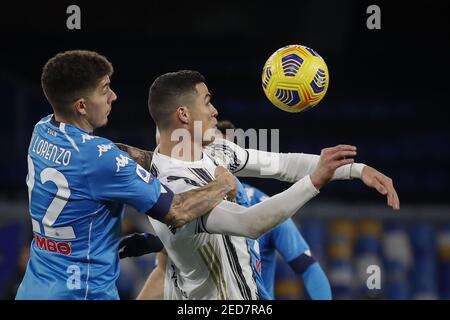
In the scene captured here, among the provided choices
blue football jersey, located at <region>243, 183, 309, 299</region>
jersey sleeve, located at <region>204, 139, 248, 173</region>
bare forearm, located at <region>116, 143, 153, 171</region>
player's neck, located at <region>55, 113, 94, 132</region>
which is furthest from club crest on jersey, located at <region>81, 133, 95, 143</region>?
blue football jersey, located at <region>243, 183, 309, 299</region>

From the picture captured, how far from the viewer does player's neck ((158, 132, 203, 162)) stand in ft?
15.7

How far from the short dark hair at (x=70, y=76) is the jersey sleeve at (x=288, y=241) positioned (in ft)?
6.75

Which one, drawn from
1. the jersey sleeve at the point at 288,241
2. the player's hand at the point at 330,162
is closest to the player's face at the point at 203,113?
the player's hand at the point at 330,162

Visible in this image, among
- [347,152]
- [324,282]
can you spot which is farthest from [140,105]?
[347,152]

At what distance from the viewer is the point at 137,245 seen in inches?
193

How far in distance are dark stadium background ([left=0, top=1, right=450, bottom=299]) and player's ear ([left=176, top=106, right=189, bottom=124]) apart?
4.30 metres

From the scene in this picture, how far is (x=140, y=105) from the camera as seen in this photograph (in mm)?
12938

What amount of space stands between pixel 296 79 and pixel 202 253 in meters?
1.16

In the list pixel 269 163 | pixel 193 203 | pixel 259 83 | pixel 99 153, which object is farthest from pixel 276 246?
pixel 259 83

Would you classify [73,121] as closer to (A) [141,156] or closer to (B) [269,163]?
(A) [141,156]

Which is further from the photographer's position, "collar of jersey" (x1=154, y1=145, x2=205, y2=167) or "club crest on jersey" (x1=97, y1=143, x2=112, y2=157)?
"collar of jersey" (x1=154, y1=145, x2=205, y2=167)

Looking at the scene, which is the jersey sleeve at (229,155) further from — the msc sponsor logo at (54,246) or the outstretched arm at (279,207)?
the msc sponsor logo at (54,246)

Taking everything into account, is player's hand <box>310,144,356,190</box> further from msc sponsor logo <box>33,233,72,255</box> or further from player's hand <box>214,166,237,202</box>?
msc sponsor logo <box>33,233,72,255</box>
